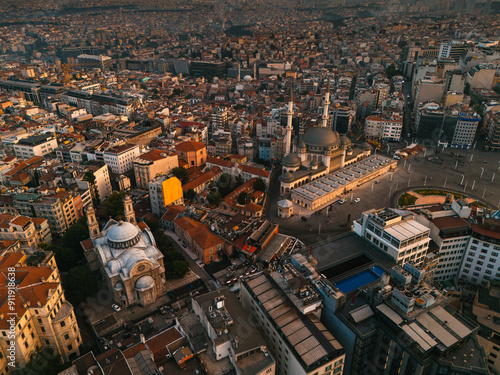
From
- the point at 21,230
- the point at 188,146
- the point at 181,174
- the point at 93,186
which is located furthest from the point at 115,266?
the point at 188,146

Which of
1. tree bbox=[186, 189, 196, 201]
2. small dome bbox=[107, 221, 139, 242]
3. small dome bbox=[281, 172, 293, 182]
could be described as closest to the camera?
small dome bbox=[107, 221, 139, 242]

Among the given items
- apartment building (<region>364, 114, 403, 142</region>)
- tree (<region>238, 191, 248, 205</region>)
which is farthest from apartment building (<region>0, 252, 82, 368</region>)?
apartment building (<region>364, 114, 403, 142</region>)

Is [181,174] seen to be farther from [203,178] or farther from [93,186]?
[93,186]

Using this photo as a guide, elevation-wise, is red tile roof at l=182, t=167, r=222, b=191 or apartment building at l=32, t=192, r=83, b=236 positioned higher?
apartment building at l=32, t=192, r=83, b=236

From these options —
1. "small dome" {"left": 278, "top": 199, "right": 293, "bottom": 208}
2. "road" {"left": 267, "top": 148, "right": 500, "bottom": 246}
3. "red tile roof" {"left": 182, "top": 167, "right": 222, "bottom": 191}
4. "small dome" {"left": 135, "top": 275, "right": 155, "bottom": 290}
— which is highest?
"small dome" {"left": 135, "top": 275, "right": 155, "bottom": 290}

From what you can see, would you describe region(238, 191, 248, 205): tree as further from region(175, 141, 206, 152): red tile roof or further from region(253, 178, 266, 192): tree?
region(175, 141, 206, 152): red tile roof

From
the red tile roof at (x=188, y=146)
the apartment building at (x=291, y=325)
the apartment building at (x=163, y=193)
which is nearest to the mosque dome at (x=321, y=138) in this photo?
the red tile roof at (x=188, y=146)
